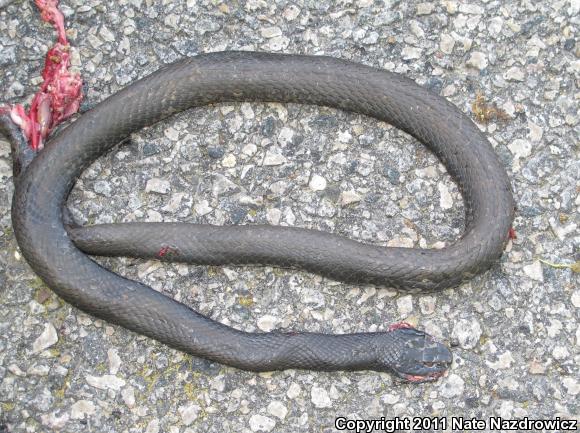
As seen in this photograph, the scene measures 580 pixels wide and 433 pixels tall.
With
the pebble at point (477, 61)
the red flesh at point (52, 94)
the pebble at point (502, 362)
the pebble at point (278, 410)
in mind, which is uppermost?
the pebble at point (477, 61)

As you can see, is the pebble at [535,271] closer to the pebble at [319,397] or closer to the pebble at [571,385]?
the pebble at [571,385]

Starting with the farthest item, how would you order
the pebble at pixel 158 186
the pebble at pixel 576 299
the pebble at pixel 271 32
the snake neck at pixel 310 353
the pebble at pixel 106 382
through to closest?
the pebble at pixel 271 32, the pebble at pixel 158 186, the pebble at pixel 576 299, the pebble at pixel 106 382, the snake neck at pixel 310 353

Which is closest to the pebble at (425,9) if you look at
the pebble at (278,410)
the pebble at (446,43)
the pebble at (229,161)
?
the pebble at (446,43)

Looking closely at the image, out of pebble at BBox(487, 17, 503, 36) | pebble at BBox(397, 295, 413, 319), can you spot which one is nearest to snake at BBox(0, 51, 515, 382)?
pebble at BBox(397, 295, 413, 319)

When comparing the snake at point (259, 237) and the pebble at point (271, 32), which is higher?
the pebble at point (271, 32)

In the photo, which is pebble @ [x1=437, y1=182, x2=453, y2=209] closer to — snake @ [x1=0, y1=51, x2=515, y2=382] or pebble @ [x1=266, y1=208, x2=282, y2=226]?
snake @ [x1=0, y1=51, x2=515, y2=382]

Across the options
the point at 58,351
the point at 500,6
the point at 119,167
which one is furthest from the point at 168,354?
the point at 500,6

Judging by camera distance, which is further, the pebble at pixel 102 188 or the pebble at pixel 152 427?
the pebble at pixel 102 188
